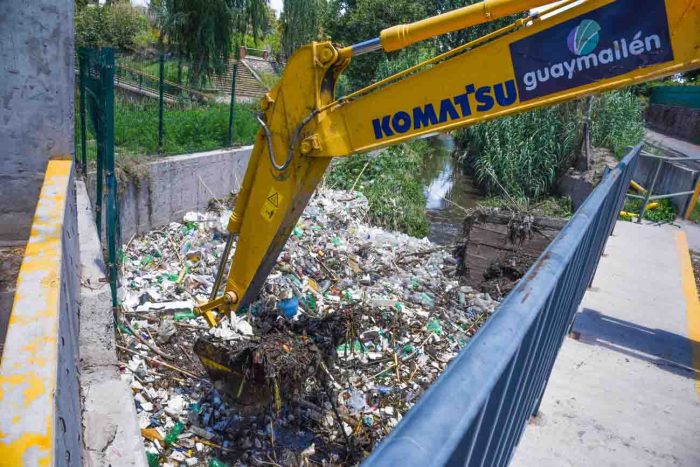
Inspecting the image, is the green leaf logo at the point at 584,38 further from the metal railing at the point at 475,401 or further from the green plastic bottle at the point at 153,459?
the green plastic bottle at the point at 153,459

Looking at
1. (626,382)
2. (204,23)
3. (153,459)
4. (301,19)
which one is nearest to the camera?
(626,382)

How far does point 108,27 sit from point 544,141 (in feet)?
66.1

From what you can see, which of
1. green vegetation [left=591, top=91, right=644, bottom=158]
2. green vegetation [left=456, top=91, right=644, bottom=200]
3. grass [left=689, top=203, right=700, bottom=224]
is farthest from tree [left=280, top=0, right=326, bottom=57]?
grass [left=689, top=203, right=700, bottom=224]

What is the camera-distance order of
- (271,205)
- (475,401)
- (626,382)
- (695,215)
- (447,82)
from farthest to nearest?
1. (695,215)
2. (271,205)
3. (626,382)
4. (447,82)
5. (475,401)

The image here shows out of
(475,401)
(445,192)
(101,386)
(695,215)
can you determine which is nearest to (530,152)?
(445,192)

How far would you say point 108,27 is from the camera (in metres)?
23.6

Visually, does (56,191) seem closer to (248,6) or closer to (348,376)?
(348,376)

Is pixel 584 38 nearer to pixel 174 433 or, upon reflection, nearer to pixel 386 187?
pixel 174 433

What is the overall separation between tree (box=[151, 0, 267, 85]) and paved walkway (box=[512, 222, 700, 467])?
15299 mm

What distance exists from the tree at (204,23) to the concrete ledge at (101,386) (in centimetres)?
1479

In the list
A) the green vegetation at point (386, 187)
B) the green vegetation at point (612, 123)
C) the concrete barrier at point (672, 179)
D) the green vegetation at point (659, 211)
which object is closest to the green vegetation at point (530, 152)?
the green vegetation at point (612, 123)

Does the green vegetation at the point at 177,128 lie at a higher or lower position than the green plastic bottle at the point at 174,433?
higher

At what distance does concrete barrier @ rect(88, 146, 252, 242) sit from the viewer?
6.64 metres

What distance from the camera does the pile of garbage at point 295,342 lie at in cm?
374
